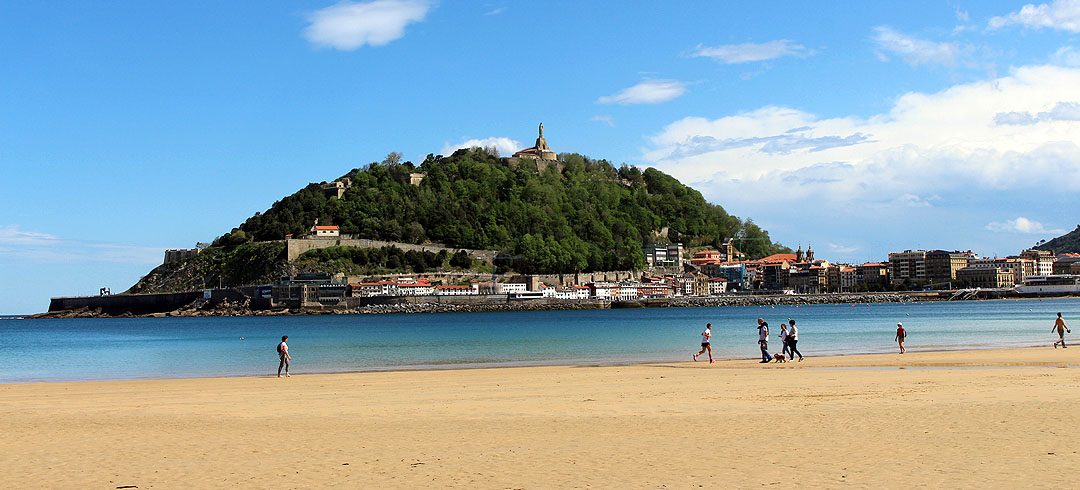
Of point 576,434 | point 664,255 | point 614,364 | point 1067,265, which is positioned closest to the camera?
point 576,434

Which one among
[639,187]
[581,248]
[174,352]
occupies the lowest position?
[174,352]

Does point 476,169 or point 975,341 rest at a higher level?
point 476,169

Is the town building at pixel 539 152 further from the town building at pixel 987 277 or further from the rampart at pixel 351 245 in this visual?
the town building at pixel 987 277

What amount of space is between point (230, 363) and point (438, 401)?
17.1m

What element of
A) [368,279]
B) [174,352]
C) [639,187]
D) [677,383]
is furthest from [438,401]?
[639,187]

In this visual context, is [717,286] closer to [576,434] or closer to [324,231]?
[324,231]

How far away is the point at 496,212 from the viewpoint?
141750 millimetres

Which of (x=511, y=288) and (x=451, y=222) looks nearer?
(x=511, y=288)

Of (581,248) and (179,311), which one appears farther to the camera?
(581,248)

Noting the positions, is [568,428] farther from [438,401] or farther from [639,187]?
[639,187]

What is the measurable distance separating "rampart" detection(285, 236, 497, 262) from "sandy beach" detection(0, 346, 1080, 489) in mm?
101936

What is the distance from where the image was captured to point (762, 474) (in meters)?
7.82

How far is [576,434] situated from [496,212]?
132 m

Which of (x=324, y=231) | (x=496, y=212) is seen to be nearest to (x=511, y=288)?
(x=496, y=212)
